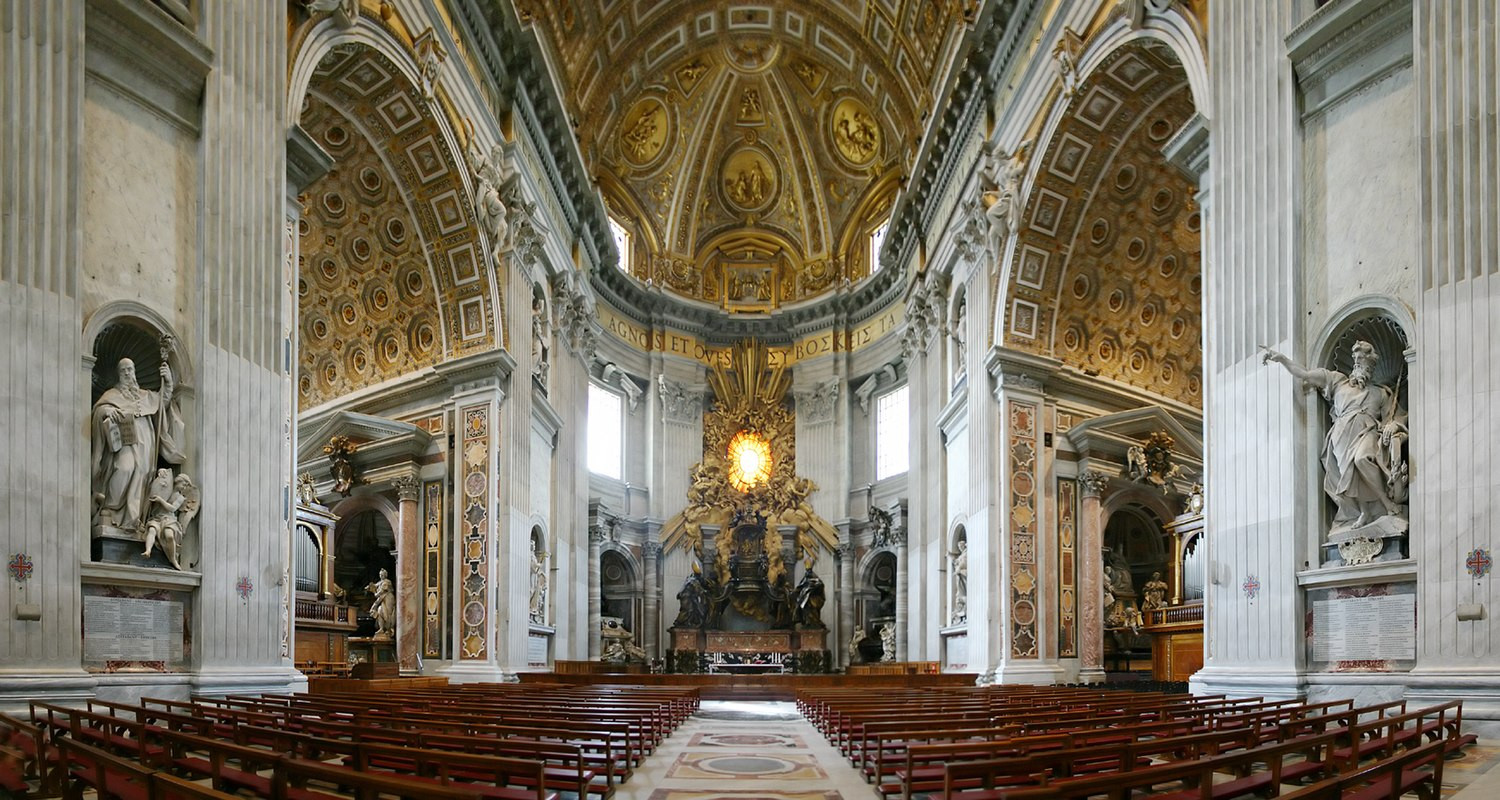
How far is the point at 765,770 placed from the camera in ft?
29.3

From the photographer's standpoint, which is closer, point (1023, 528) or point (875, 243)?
point (1023, 528)

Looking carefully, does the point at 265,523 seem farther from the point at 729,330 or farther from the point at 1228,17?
the point at 729,330

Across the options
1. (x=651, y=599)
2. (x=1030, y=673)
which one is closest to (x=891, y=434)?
(x=651, y=599)

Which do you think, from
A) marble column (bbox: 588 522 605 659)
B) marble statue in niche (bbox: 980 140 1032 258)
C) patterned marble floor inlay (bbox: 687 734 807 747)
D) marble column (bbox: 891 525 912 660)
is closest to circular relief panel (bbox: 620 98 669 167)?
marble column (bbox: 588 522 605 659)

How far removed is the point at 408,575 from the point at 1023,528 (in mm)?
11480

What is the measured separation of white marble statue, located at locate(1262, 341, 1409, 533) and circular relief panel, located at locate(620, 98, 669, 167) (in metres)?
25.1

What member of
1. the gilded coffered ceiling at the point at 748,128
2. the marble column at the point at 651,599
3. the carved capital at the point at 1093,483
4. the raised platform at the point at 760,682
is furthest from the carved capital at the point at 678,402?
the carved capital at the point at 1093,483

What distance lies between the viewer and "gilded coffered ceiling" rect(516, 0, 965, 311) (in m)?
29.9

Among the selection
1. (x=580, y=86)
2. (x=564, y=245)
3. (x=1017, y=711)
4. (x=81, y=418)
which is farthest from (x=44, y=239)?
(x=580, y=86)

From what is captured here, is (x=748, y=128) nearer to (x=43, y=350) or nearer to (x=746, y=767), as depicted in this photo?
(x=43, y=350)

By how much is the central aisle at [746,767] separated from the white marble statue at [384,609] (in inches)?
349

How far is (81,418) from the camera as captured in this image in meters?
10.1

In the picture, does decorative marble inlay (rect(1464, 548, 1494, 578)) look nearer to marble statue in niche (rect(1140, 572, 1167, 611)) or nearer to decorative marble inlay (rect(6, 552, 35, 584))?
marble statue in niche (rect(1140, 572, 1167, 611))

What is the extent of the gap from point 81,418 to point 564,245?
1766 cm
